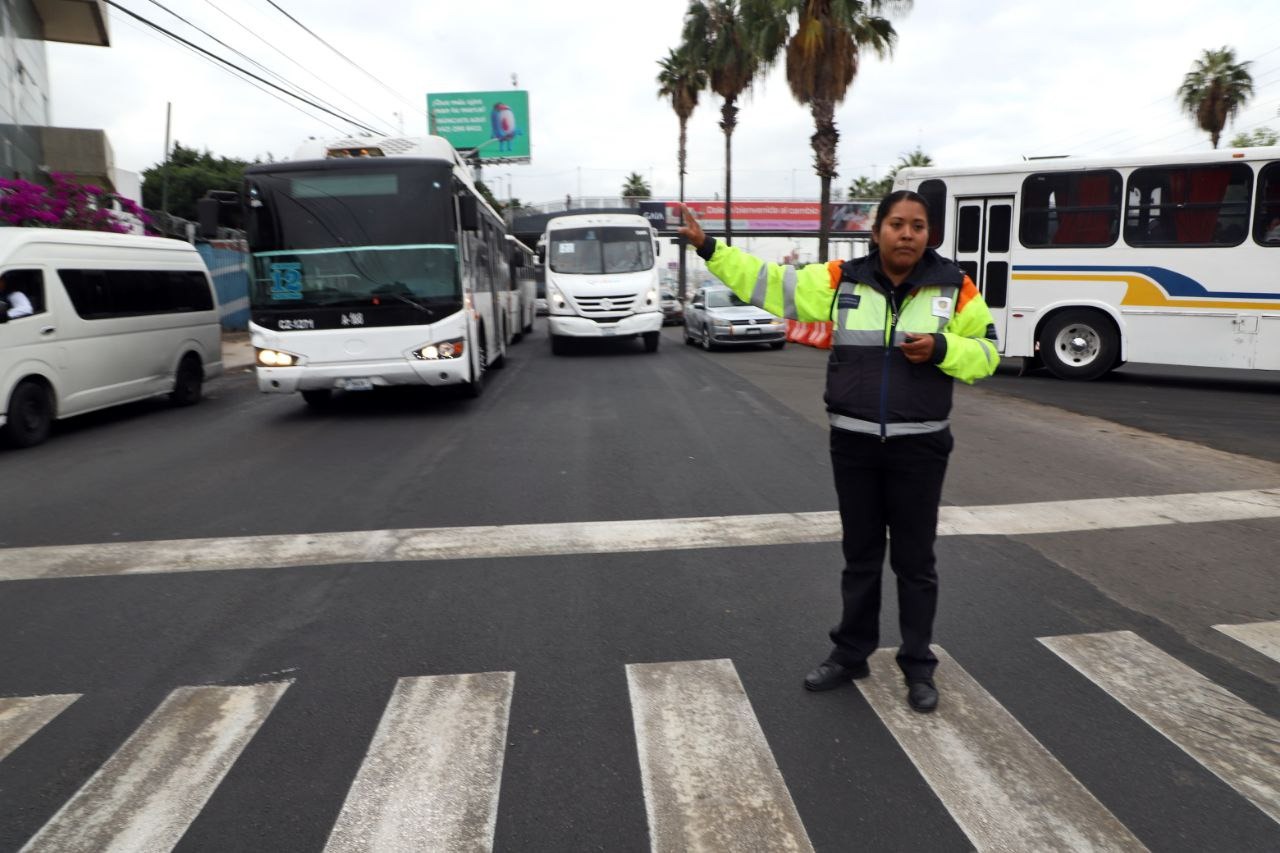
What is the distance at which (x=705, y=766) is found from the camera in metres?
3.26

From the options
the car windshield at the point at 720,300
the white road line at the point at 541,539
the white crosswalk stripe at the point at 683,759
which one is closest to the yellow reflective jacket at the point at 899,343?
the white crosswalk stripe at the point at 683,759

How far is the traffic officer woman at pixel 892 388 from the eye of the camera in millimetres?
3639

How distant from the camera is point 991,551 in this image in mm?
5781

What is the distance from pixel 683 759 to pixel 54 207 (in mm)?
16193

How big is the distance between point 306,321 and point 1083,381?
11515 millimetres

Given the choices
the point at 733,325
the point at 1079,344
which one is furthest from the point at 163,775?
the point at 733,325

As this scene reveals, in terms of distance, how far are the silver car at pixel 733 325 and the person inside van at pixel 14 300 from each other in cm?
1387

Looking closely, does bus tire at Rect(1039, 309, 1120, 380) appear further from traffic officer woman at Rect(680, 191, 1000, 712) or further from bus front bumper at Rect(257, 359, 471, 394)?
traffic officer woman at Rect(680, 191, 1000, 712)

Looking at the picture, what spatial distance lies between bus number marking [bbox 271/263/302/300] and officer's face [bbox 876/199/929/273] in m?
8.86

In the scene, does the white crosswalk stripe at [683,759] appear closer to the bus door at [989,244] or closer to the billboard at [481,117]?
the bus door at [989,244]

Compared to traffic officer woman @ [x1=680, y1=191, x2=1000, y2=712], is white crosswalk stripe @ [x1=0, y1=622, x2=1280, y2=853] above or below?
below

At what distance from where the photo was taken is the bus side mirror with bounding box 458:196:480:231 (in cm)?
1154

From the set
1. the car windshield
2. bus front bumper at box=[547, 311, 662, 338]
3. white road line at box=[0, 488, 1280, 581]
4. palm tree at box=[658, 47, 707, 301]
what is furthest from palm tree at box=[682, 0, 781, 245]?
white road line at box=[0, 488, 1280, 581]

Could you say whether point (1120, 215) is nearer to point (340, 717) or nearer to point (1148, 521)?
point (1148, 521)
